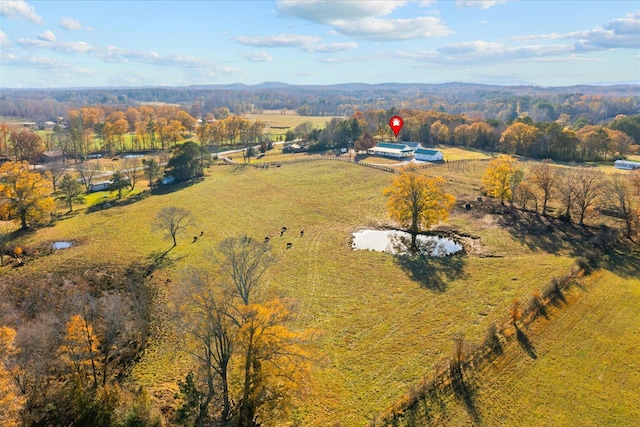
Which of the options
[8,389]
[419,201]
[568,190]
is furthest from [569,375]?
[568,190]

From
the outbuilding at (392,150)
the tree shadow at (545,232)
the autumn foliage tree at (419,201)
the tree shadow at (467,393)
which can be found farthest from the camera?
the outbuilding at (392,150)

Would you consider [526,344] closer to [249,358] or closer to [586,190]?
[249,358]

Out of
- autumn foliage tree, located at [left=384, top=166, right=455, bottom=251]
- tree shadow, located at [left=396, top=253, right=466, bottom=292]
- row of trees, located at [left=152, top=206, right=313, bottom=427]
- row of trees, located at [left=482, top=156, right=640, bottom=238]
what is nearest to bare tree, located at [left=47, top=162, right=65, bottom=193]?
autumn foliage tree, located at [left=384, top=166, right=455, bottom=251]

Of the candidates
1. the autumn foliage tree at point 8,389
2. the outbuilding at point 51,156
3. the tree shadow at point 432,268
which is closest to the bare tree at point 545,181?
the tree shadow at point 432,268

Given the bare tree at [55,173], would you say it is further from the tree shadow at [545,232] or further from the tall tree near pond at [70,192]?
the tree shadow at [545,232]

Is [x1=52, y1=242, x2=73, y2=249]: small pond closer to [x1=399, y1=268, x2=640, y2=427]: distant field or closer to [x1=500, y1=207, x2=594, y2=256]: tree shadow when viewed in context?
[x1=399, y1=268, x2=640, y2=427]: distant field

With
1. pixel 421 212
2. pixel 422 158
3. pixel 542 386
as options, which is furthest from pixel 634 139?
pixel 542 386

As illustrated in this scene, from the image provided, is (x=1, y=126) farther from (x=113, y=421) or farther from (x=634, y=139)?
(x=634, y=139)
